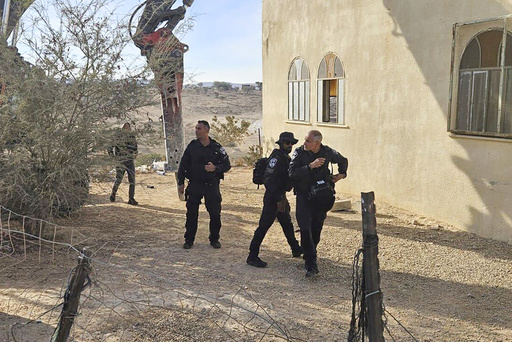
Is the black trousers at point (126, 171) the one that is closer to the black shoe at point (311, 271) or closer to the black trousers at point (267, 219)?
the black trousers at point (267, 219)

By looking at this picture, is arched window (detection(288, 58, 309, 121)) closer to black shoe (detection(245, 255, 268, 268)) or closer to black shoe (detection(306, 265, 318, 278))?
black shoe (detection(245, 255, 268, 268))

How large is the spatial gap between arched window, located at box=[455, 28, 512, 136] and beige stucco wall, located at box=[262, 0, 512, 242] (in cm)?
20

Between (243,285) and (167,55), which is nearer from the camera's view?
(243,285)

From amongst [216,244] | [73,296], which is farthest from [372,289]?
[216,244]

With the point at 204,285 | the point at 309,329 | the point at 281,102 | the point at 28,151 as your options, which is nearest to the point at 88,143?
the point at 28,151

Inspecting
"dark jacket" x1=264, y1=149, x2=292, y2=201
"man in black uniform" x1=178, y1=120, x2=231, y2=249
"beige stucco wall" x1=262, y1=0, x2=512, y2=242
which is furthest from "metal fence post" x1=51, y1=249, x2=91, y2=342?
"beige stucco wall" x1=262, y1=0, x2=512, y2=242

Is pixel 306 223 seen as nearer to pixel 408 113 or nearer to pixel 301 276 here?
pixel 301 276

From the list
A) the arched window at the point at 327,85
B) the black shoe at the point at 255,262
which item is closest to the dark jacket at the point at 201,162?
the black shoe at the point at 255,262

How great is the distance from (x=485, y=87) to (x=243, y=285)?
168 inches

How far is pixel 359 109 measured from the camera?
9000 mm

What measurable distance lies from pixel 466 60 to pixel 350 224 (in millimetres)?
2962

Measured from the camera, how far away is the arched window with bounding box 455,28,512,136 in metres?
6.24

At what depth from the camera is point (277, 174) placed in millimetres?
5305

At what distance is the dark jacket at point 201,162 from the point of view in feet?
19.4
